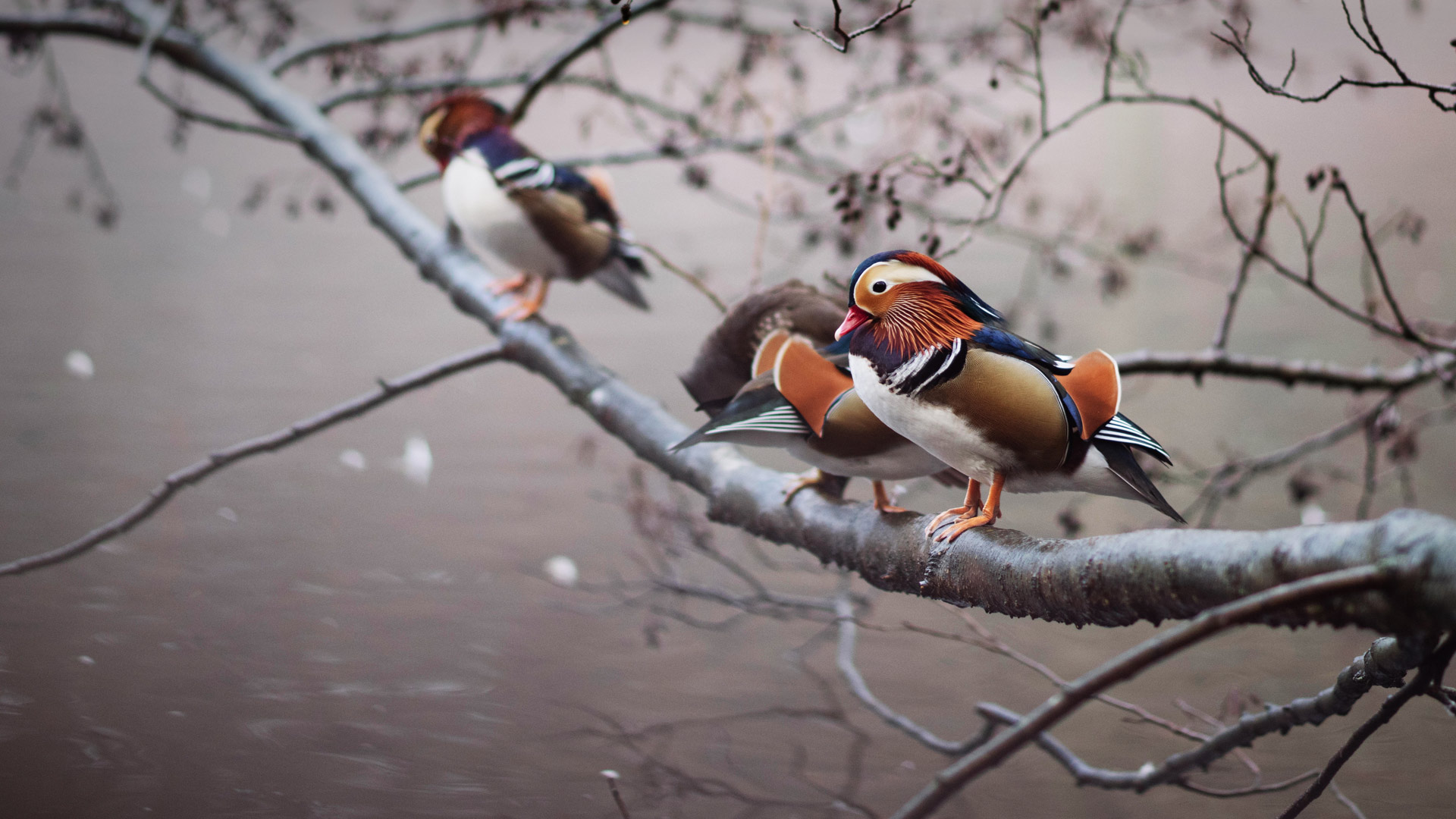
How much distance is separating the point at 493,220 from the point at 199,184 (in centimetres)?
199

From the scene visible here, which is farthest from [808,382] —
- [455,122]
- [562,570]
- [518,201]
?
[562,570]

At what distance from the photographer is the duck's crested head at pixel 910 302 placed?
462 millimetres

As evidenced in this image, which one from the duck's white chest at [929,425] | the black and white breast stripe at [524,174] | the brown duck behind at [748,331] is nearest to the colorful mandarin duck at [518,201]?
the black and white breast stripe at [524,174]

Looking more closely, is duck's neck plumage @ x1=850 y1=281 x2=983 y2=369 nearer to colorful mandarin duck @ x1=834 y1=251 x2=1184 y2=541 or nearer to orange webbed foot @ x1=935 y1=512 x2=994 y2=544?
colorful mandarin duck @ x1=834 y1=251 x2=1184 y2=541

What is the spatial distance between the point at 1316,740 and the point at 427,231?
46.1 inches

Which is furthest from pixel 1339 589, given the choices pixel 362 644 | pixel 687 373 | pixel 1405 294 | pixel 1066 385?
pixel 1405 294

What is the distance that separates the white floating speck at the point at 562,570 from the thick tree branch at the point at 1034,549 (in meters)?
0.56

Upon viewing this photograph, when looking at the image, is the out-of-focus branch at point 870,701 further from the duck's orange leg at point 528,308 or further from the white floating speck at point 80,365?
the white floating speck at point 80,365

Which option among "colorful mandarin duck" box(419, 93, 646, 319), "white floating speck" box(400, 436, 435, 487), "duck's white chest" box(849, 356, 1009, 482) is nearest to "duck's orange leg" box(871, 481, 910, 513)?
"duck's white chest" box(849, 356, 1009, 482)

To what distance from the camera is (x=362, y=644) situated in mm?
1338

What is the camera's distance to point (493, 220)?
994mm

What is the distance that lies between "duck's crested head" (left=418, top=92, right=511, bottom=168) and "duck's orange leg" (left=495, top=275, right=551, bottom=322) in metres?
0.16

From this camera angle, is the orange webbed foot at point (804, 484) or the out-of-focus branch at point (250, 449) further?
the out-of-focus branch at point (250, 449)

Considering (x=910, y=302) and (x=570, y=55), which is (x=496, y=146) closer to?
(x=570, y=55)
